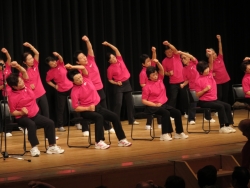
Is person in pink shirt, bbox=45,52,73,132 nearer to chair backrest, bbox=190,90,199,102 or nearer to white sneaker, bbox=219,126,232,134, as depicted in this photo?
chair backrest, bbox=190,90,199,102

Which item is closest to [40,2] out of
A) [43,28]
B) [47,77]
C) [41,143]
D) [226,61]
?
[43,28]

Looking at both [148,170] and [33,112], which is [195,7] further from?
[148,170]

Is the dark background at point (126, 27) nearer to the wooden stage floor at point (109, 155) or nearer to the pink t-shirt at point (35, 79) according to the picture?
the pink t-shirt at point (35, 79)

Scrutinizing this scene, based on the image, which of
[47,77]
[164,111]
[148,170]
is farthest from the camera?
[47,77]

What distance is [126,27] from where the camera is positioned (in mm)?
11008

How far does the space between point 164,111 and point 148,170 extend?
92.3 inches

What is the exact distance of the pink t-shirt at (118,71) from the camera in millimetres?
9578

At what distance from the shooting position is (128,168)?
5.61 meters

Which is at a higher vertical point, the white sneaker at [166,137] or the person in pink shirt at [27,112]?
the person in pink shirt at [27,112]

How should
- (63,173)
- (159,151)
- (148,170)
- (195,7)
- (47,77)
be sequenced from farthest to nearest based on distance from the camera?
(195,7) → (47,77) → (159,151) → (148,170) → (63,173)

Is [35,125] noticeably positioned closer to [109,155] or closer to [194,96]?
[109,155]

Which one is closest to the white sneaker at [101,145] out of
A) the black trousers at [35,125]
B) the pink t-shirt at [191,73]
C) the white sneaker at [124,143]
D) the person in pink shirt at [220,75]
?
the white sneaker at [124,143]

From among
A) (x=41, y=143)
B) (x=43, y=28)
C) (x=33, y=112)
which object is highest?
(x=43, y=28)

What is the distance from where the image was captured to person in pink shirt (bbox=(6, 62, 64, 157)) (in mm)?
7012
